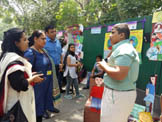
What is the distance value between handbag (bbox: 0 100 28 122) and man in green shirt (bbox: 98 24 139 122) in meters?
0.90

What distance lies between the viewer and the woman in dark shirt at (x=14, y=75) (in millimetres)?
1534

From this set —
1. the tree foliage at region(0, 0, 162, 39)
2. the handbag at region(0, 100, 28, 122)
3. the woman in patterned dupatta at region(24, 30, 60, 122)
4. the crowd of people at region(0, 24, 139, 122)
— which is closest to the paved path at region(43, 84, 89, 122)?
the woman in patterned dupatta at region(24, 30, 60, 122)

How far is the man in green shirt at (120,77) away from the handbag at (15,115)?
90 cm

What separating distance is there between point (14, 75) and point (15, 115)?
430mm

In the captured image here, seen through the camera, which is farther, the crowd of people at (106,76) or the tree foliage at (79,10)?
the tree foliage at (79,10)

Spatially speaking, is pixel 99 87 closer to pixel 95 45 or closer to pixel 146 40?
pixel 146 40

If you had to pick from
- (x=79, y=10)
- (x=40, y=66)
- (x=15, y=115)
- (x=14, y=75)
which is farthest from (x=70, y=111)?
(x=79, y=10)

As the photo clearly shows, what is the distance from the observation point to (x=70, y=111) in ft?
11.8

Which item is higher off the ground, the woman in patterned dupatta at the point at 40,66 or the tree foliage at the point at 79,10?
the tree foliage at the point at 79,10

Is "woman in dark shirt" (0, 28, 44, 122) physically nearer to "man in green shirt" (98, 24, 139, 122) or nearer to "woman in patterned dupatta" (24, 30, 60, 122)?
"woman in patterned dupatta" (24, 30, 60, 122)

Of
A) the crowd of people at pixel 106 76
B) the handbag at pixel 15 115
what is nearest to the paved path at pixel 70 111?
the crowd of people at pixel 106 76

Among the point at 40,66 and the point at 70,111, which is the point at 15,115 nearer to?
the point at 40,66

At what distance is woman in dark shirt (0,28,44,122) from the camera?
60.4 inches

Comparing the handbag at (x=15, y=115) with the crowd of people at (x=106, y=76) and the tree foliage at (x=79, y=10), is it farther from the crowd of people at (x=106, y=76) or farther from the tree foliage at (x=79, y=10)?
the tree foliage at (x=79, y=10)
